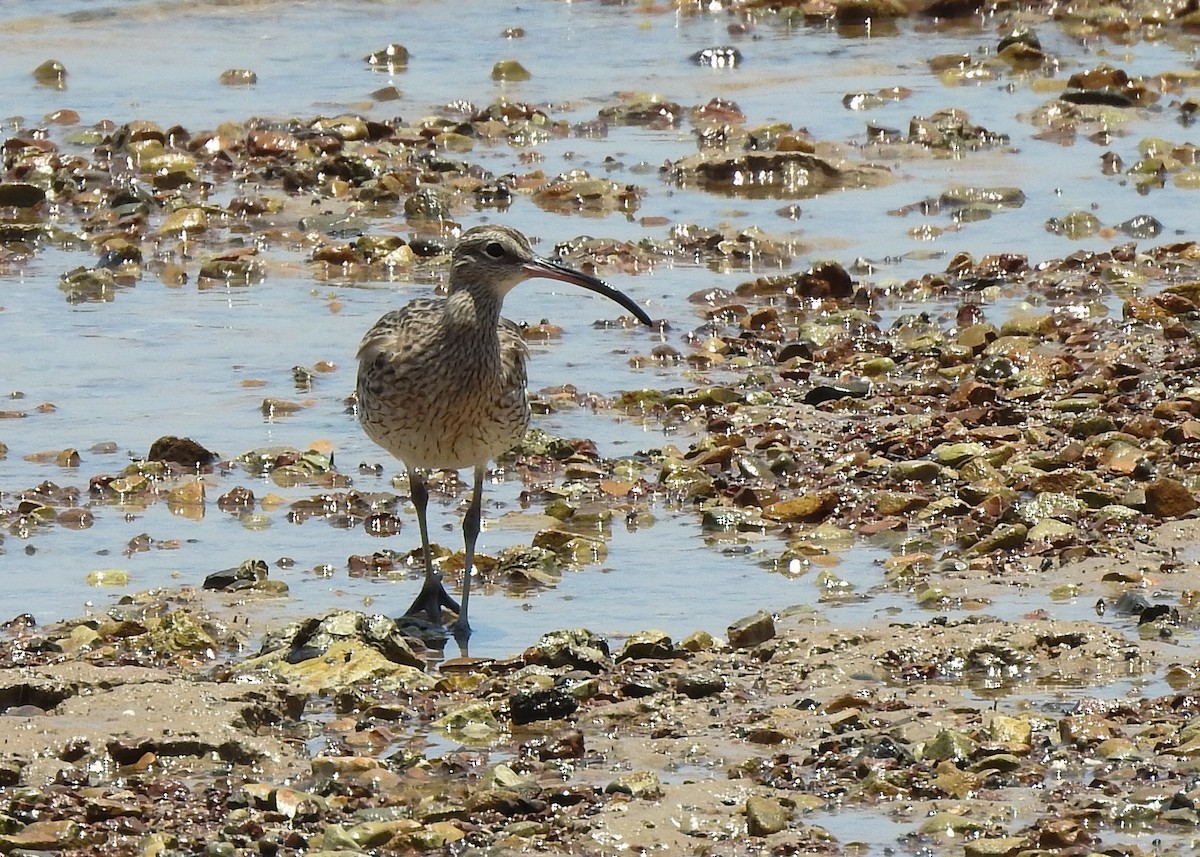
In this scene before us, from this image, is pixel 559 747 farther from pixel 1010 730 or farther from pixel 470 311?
pixel 470 311

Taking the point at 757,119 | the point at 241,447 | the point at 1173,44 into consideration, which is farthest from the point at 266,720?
the point at 1173,44

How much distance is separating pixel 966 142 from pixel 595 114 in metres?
3.50

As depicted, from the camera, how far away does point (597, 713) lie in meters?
7.45

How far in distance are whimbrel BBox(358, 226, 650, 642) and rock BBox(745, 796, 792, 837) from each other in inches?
108

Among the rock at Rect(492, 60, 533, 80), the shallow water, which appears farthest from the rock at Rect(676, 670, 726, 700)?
the rock at Rect(492, 60, 533, 80)

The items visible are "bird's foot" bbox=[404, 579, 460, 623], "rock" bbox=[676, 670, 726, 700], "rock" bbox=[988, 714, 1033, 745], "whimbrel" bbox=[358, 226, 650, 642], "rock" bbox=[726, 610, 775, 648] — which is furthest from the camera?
"whimbrel" bbox=[358, 226, 650, 642]

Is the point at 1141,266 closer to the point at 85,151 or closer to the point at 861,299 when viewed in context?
A: the point at 861,299

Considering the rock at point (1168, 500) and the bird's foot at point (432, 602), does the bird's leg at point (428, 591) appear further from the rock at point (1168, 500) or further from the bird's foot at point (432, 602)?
the rock at point (1168, 500)

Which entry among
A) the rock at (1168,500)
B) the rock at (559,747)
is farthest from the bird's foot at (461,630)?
the rock at (1168,500)

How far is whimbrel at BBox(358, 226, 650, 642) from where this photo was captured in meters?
9.20

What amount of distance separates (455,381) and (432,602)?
90 cm

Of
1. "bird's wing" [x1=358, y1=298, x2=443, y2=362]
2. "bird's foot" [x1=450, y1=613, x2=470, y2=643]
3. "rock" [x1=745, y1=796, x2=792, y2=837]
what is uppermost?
"bird's wing" [x1=358, y1=298, x2=443, y2=362]

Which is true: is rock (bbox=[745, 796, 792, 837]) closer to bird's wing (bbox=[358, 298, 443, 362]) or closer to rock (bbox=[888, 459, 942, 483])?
bird's wing (bbox=[358, 298, 443, 362])

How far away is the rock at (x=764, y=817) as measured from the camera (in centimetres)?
633
